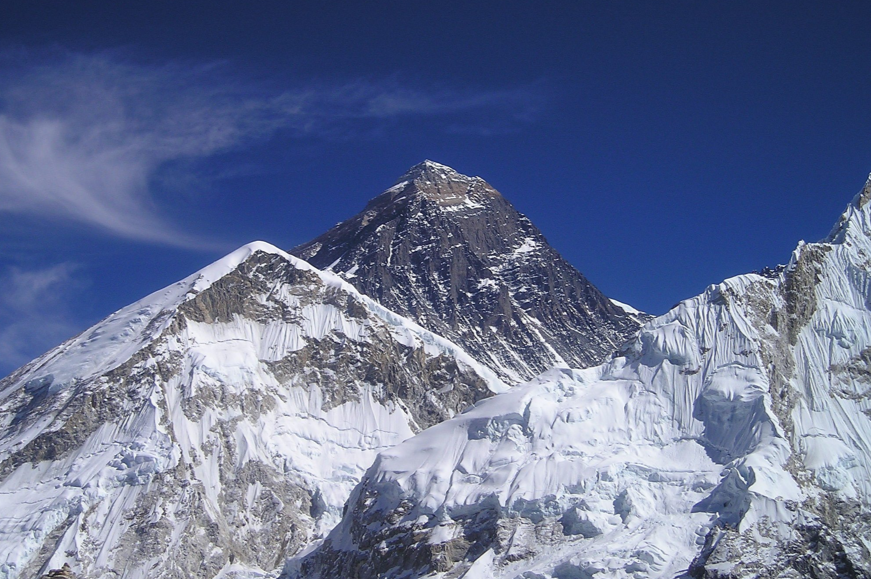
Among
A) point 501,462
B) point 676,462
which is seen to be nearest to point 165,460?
point 501,462

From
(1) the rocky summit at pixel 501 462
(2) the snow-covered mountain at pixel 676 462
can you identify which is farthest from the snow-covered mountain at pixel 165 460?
(2) the snow-covered mountain at pixel 676 462

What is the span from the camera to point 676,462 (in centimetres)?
13638

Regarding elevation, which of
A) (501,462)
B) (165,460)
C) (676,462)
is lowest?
(676,462)

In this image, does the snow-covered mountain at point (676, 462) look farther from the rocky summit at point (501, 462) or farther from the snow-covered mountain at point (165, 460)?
the snow-covered mountain at point (165, 460)

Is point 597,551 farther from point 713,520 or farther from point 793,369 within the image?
point 793,369

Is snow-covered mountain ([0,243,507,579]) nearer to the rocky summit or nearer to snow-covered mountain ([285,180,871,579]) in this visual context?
the rocky summit

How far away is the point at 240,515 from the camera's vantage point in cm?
17525

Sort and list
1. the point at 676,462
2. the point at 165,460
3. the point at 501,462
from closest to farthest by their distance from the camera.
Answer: the point at 676,462 → the point at 501,462 → the point at 165,460

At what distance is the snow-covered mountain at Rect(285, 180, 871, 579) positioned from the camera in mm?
121000

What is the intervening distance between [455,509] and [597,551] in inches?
713

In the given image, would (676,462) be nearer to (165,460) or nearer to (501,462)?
(501,462)

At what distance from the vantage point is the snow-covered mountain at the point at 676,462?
121000 mm

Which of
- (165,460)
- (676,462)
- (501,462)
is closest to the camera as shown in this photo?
(676,462)

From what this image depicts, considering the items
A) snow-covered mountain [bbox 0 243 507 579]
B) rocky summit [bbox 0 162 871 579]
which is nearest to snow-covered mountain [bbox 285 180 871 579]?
rocky summit [bbox 0 162 871 579]
